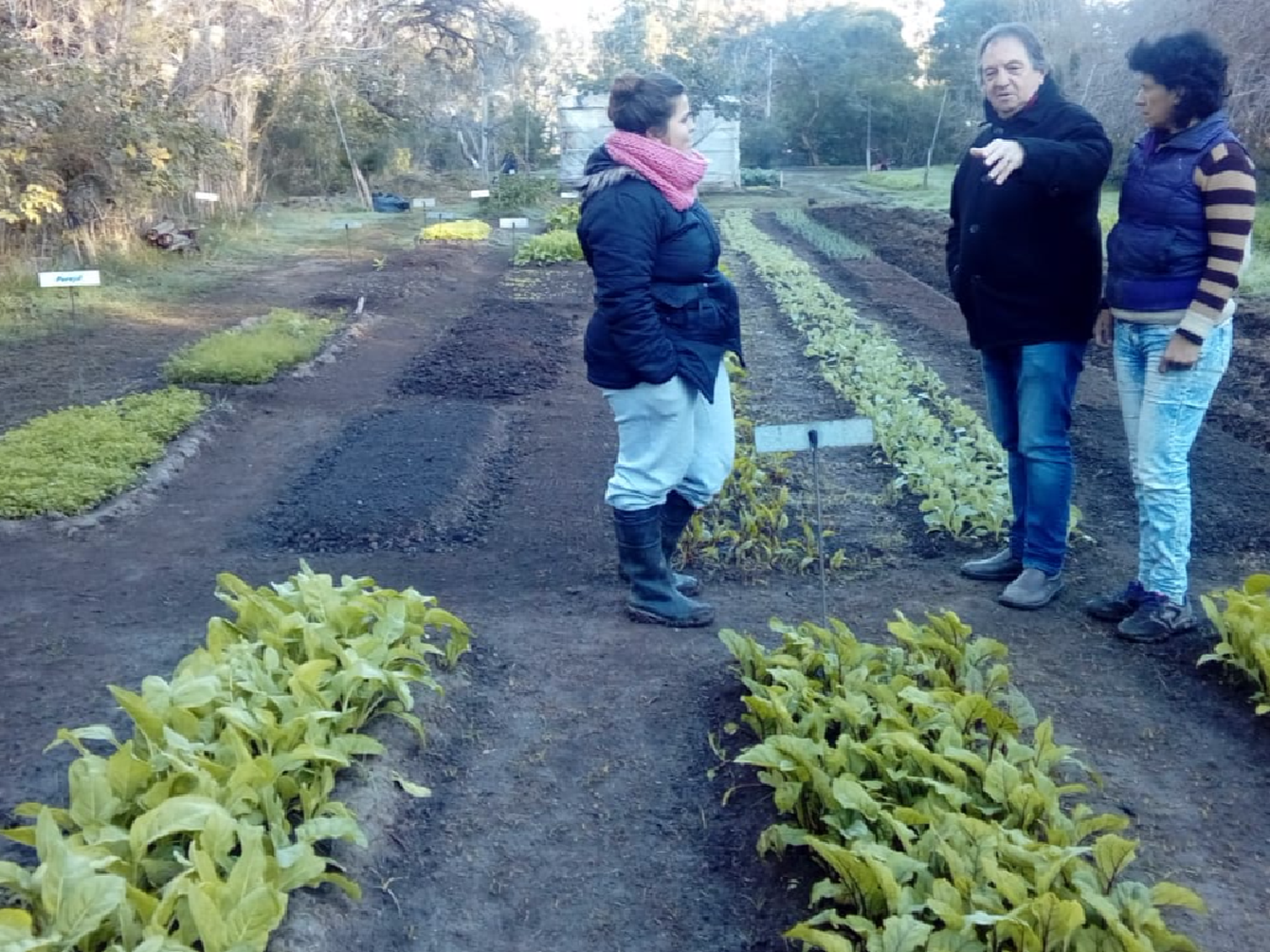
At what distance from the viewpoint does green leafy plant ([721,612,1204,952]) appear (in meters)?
2.51

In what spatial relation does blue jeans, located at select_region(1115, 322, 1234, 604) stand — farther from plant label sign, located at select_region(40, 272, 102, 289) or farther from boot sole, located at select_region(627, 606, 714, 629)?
plant label sign, located at select_region(40, 272, 102, 289)

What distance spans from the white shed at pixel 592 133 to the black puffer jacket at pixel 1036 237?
28733 mm

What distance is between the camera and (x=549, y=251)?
1703 centimetres

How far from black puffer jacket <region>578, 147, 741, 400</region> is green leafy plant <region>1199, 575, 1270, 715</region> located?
6.00ft

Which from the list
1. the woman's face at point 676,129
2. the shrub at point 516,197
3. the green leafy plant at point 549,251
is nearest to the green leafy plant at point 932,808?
the woman's face at point 676,129

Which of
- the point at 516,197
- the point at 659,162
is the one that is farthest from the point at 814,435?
the point at 516,197

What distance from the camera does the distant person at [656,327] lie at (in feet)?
13.3

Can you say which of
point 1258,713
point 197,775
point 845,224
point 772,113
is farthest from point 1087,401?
point 772,113

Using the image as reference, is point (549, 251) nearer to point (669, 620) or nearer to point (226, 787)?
point (669, 620)

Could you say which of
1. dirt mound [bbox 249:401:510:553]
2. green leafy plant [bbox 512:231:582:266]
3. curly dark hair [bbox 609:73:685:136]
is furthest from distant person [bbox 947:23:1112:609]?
green leafy plant [bbox 512:231:582:266]

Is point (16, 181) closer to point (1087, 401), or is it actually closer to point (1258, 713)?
point (1087, 401)

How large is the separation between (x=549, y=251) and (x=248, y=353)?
330 inches

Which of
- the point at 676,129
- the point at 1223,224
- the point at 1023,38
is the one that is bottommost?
the point at 1223,224

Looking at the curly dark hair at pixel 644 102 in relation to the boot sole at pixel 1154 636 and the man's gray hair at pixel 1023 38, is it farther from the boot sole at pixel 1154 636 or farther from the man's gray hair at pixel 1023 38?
the boot sole at pixel 1154 636
